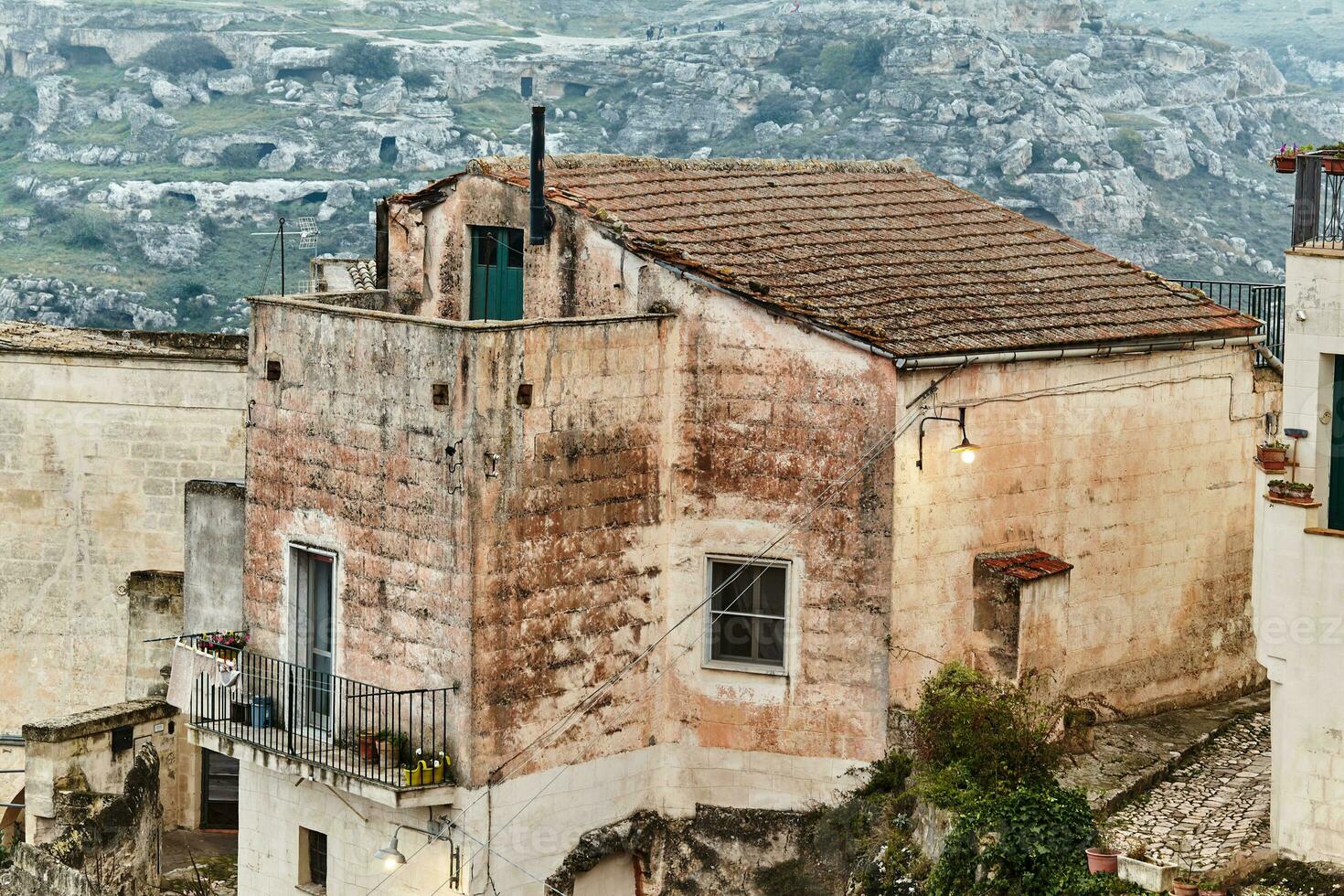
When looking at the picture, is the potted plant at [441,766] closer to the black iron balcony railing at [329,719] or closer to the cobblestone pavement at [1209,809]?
the black iron balcony railing at [329,719]

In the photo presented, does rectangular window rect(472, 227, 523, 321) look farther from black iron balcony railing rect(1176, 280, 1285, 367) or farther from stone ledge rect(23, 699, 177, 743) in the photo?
black iron balcony railing rect(1176, 280, 1285, 367)

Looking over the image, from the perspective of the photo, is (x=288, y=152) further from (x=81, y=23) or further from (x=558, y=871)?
(x=558, y=871)

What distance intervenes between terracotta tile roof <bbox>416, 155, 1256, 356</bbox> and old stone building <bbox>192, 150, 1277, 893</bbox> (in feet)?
0.28

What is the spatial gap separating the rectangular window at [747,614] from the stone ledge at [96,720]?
909 centimetres

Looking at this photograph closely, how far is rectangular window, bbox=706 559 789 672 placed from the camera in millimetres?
23266

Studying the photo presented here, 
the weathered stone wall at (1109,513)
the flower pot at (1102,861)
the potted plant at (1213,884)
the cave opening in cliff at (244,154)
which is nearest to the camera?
the potted plant at (1213,884)

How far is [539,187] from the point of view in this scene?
24.1 meters

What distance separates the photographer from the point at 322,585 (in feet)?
78.4

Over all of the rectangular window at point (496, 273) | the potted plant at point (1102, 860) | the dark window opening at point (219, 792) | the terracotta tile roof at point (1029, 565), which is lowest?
the dark window opening at point (219, 792)

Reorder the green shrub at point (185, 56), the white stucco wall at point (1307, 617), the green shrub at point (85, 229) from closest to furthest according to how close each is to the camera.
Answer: the white stucco wall at point (1307, 617) < the green shrub at point (85, 229) < the green shrub at point (185, 56)

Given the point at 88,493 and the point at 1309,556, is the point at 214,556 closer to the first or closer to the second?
the point at 88,493

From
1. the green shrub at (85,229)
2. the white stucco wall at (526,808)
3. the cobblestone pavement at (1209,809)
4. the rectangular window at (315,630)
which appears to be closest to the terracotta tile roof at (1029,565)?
the cobblestone pavement at (1209,809)

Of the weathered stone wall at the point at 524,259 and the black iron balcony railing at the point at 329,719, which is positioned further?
the weathered stone wall at the point at 524,259

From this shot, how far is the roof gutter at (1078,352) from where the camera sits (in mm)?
22484
